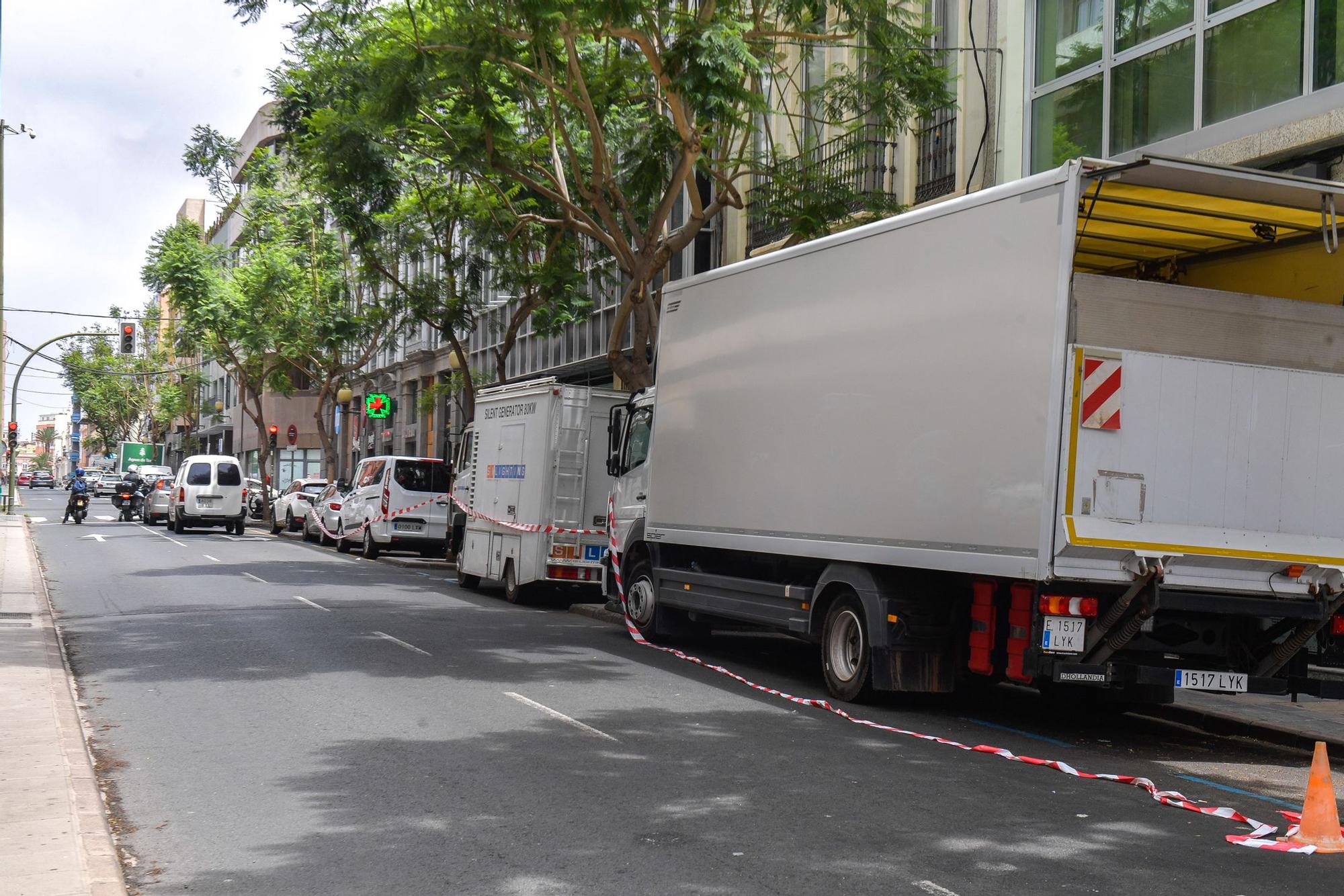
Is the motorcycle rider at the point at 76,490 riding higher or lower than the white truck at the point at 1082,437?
lower

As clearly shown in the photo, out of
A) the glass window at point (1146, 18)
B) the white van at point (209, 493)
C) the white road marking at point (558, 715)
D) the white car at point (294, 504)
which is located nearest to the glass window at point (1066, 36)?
the glass window at point (1146, 18)

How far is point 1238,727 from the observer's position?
34.0 ft

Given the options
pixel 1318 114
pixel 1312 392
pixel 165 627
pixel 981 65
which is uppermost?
Answer: pixel 981 65

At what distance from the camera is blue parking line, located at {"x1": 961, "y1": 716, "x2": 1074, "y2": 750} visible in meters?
9.61

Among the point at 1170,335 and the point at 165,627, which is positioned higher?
the point at 1170,335

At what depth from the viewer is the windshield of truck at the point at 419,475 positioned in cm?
2778

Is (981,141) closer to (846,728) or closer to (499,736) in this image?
(846,728)

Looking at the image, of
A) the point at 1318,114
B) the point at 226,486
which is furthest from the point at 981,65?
the point at 226,486

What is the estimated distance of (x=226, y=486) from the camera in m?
36.5

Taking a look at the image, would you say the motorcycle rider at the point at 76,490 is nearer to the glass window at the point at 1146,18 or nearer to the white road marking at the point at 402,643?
the white road marking at the point at 402,643

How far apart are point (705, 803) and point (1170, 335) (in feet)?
14.8

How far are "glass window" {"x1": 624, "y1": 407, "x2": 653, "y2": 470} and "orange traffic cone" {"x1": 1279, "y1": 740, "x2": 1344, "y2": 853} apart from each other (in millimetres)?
9792

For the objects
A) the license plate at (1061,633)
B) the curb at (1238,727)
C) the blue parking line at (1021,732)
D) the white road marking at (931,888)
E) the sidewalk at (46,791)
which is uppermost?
the license plate at (1061,633)

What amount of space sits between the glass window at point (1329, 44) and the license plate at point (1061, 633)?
284 inches
